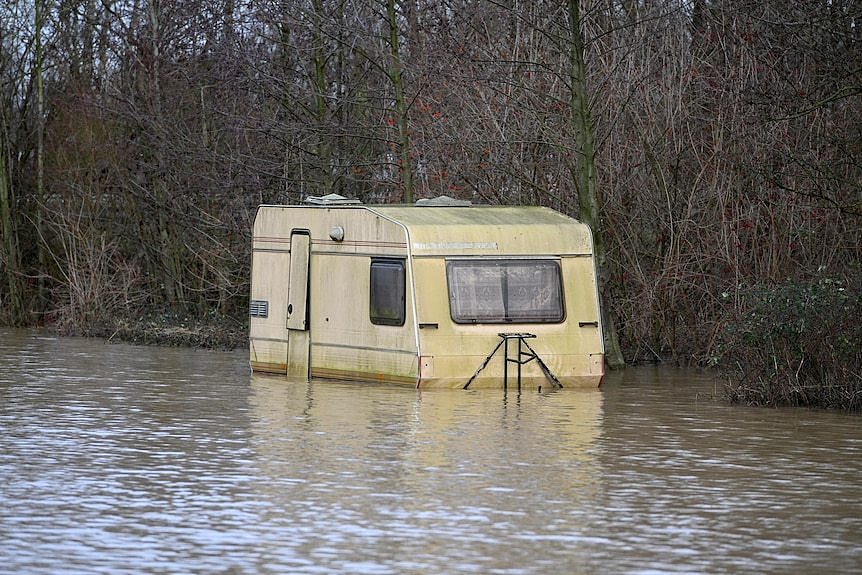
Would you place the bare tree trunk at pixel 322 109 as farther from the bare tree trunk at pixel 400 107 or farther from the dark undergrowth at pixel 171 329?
the dark undergrowth at pixel 171 329

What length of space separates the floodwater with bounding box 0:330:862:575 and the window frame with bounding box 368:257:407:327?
2.93 feet

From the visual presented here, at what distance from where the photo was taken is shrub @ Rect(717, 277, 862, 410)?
18.6 m

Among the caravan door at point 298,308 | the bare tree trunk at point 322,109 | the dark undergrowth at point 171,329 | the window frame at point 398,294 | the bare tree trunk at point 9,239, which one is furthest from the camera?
the bare tree trunk at point 9,239

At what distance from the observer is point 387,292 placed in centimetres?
2092

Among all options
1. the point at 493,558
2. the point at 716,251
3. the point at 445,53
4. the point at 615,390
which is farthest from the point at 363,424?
the point at 445,53

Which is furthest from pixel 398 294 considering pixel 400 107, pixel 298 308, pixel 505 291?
pixel 400 107

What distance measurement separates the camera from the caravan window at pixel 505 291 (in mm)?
20625

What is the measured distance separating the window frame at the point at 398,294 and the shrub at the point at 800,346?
3.90 metres

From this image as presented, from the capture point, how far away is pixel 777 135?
26.2m

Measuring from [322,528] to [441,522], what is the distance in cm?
83

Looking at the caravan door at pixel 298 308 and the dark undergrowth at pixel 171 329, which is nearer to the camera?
the caravan door at pixel 298 308

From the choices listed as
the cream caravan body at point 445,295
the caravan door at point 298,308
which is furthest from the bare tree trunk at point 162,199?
the cream caravan body at point 445,295

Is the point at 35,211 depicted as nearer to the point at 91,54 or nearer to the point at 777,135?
the point at 91,54

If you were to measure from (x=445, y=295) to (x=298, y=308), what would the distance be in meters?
2.80
